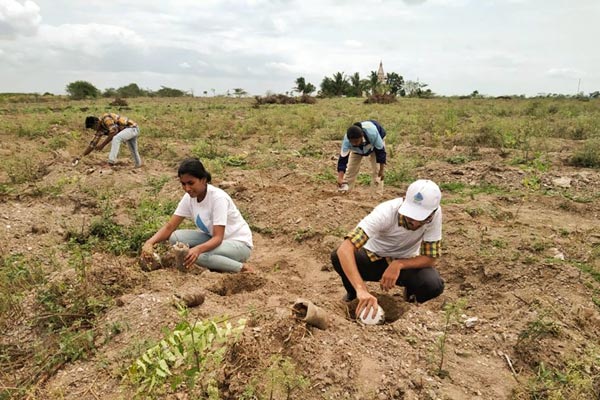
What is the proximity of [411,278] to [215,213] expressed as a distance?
5.16ft

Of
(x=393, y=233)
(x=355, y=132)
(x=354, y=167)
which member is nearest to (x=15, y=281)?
(x=393, y=233)

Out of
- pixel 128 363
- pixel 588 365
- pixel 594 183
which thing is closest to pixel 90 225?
pixel 128 363

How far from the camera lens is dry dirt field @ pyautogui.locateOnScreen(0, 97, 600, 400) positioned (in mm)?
2170

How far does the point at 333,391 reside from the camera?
207cm

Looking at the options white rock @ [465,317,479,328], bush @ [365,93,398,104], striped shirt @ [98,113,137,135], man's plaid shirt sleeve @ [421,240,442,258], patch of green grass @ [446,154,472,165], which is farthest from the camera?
bush @ [365,93,398,104]

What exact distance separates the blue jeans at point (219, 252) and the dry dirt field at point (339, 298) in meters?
0.13

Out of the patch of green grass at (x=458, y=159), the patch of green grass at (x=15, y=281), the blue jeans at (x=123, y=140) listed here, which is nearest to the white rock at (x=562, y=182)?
the patch of green grass at (x=458, y=159)

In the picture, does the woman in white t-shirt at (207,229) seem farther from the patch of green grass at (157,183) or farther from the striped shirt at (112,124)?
the striped shirt at (112,124)

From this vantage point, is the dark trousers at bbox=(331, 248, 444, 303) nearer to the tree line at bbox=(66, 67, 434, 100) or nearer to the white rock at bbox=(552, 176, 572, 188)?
the white rock at bbox=(552, 176, 572, 188)

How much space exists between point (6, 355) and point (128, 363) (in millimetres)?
828

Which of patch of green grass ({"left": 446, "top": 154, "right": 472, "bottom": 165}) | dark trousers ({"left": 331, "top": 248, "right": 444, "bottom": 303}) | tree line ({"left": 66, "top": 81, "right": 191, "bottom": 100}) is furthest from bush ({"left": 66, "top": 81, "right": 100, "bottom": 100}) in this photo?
dark trousers ({"left": 331, "top": 248, "right": 444, "bottom": 303})

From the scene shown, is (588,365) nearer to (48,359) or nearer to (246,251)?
(246,251)

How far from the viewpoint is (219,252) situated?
11.3ft

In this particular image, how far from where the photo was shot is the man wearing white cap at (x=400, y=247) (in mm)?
2586
